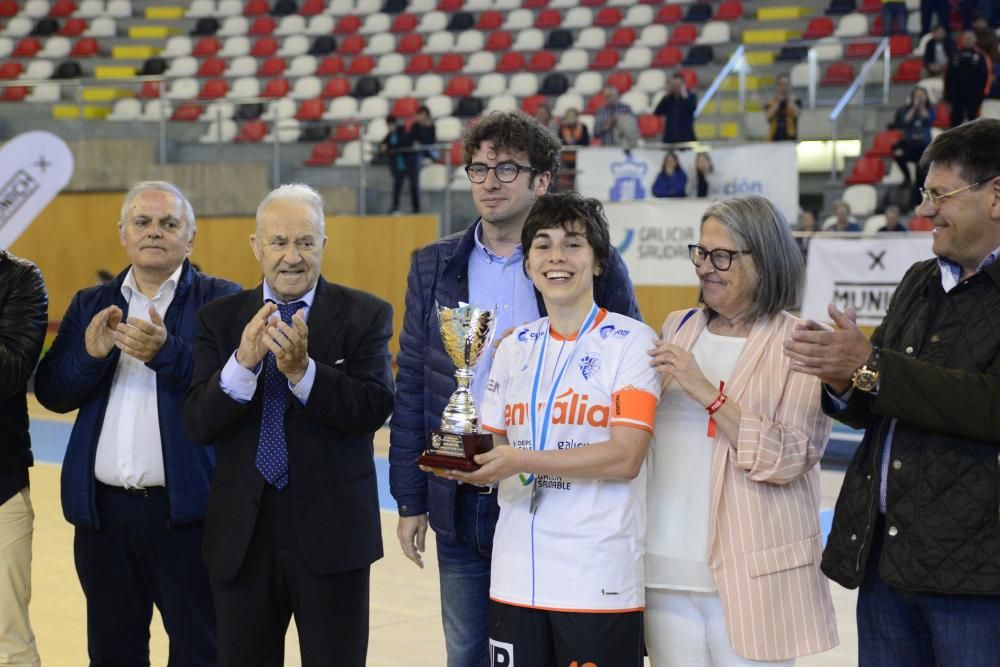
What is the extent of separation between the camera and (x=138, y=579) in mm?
3809

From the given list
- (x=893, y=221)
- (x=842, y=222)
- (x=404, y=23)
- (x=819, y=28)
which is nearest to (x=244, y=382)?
(x=893, y=221)

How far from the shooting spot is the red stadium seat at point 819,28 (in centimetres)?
1631

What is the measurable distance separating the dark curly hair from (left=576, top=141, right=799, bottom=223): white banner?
23.6ft

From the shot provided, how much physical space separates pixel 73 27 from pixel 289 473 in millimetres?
20208

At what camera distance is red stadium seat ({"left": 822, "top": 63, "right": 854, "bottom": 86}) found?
13.2 m

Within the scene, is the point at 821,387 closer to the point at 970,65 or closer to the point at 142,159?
the point at 970,65

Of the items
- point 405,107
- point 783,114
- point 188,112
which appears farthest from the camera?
point 405,107

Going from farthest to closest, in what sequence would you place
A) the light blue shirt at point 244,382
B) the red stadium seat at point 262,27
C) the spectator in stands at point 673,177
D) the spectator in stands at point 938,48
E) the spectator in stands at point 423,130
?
1. the red stadium seat at point 262,27
2. the spectator in stands at point 423,130
3. the spectator in stands at point 938,48
4. the spectator in stands at point 673,177
5. the light blue shirt at point 244,382

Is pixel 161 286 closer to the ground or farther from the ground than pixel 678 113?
closer to the ground

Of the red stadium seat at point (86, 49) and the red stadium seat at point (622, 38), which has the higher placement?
the red stadium seat at point (86, 49)

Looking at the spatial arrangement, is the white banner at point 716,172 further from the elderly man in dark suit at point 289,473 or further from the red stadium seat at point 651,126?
the elderly man in dark suit at point 289,473

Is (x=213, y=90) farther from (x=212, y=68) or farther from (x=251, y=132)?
(x=251, y=132)

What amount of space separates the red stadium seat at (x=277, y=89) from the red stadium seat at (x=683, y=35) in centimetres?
613

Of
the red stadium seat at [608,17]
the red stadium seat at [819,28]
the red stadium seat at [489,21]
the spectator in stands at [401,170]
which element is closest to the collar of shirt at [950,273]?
the spectator in stands at [401,170]
